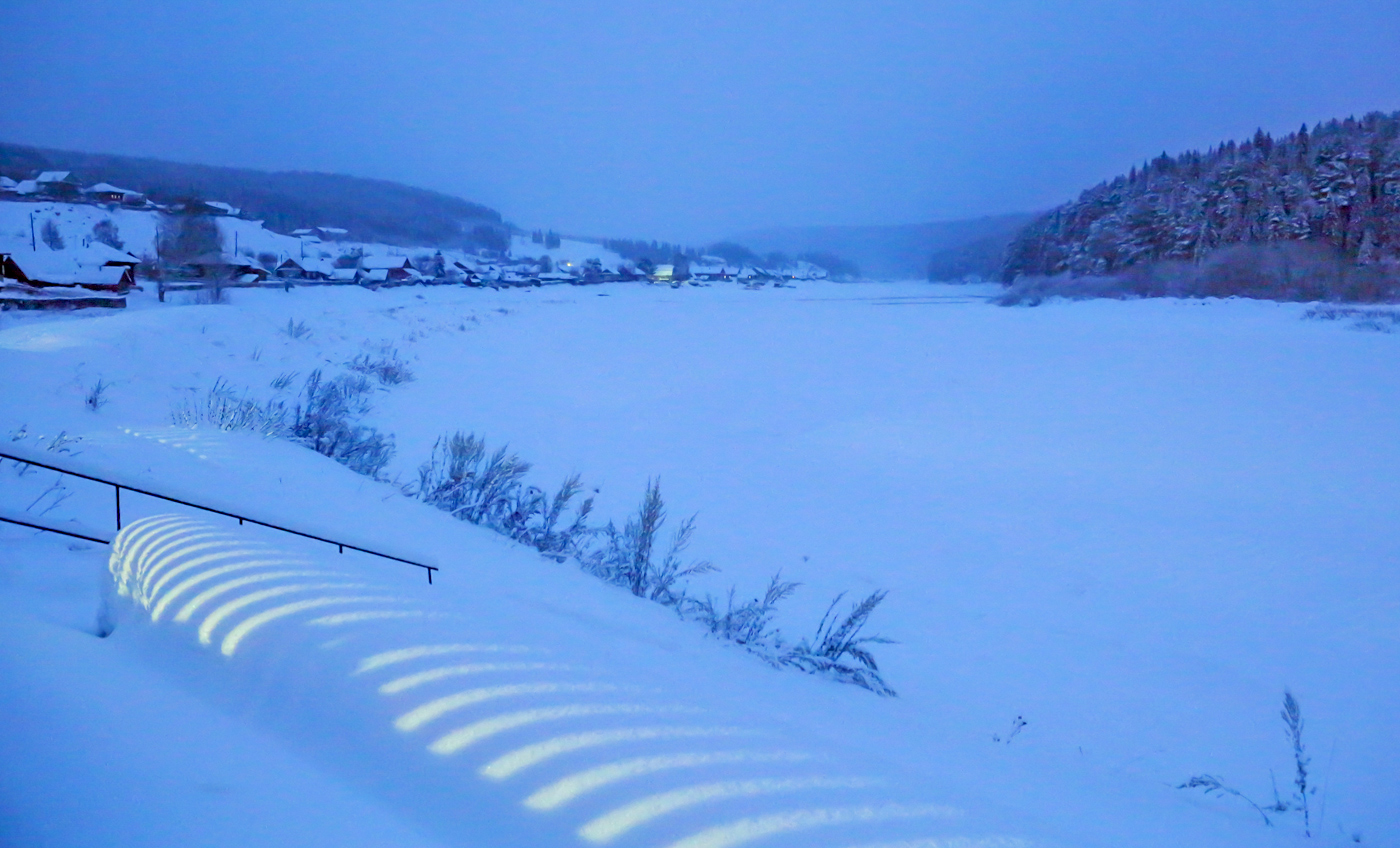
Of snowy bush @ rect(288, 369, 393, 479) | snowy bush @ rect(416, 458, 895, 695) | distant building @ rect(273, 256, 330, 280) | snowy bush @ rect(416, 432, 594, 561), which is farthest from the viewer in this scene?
distant building @ rect(273, 256, 330, 280)

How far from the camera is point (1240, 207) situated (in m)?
35.8

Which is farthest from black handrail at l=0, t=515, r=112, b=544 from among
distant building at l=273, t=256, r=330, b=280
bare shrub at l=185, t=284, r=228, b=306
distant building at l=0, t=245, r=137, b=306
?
distant building at l=273, t=256, r=330, b=280

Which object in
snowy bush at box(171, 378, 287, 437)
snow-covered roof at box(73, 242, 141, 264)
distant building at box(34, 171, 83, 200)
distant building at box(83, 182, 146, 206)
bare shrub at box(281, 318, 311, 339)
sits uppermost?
distant building at box(83, 182, 146, 206)

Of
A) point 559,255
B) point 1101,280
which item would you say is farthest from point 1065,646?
point 559,255

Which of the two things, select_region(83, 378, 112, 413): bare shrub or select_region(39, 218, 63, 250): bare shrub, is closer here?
select_region(83, 378, 112, 413): bare shrub

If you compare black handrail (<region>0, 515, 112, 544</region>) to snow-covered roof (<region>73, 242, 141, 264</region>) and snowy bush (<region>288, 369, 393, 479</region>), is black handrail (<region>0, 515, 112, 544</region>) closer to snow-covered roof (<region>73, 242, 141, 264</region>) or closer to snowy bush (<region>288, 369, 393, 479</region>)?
snowy bush (<region>288, 369, 393, 479</region>)

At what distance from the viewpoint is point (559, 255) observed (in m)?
140

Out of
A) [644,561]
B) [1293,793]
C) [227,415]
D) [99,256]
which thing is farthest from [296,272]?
[1293,793]

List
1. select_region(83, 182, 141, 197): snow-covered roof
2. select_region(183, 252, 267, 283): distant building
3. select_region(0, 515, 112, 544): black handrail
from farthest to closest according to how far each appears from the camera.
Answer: select_region(83, 182, 141, 197): snow-covered roof < select_region(183, 252, 267, 283): distant building < select_region(0, 515, 112, 544): black handrail

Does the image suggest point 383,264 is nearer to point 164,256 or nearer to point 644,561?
point 164,256

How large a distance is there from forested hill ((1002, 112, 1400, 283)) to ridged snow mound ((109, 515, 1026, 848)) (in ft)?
96.7

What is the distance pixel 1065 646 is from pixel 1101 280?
38548mm

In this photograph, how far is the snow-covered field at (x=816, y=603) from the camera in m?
2.16

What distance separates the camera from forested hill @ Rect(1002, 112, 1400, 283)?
26.2 m
